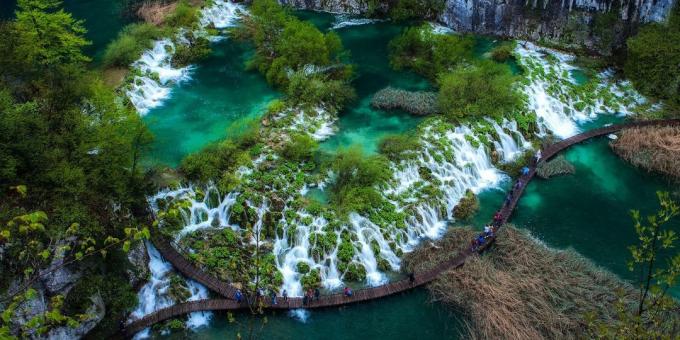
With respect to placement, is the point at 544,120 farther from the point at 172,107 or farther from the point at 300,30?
the point at 172,107

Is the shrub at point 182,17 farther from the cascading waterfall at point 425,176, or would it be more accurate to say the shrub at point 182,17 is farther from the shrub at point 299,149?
the shrub at point 299,149

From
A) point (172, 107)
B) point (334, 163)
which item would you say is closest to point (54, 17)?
point (172, 107)

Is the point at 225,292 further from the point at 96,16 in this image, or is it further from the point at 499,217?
the point at 96,16

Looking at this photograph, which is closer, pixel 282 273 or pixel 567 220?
pixel 282 273

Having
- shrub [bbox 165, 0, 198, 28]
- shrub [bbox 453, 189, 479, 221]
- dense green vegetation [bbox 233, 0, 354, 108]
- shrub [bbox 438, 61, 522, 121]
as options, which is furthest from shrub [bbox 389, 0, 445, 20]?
shrub [bbox 453, 189, 479, 221]

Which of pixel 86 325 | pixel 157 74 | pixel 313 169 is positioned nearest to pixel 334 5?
pixel 157 74
